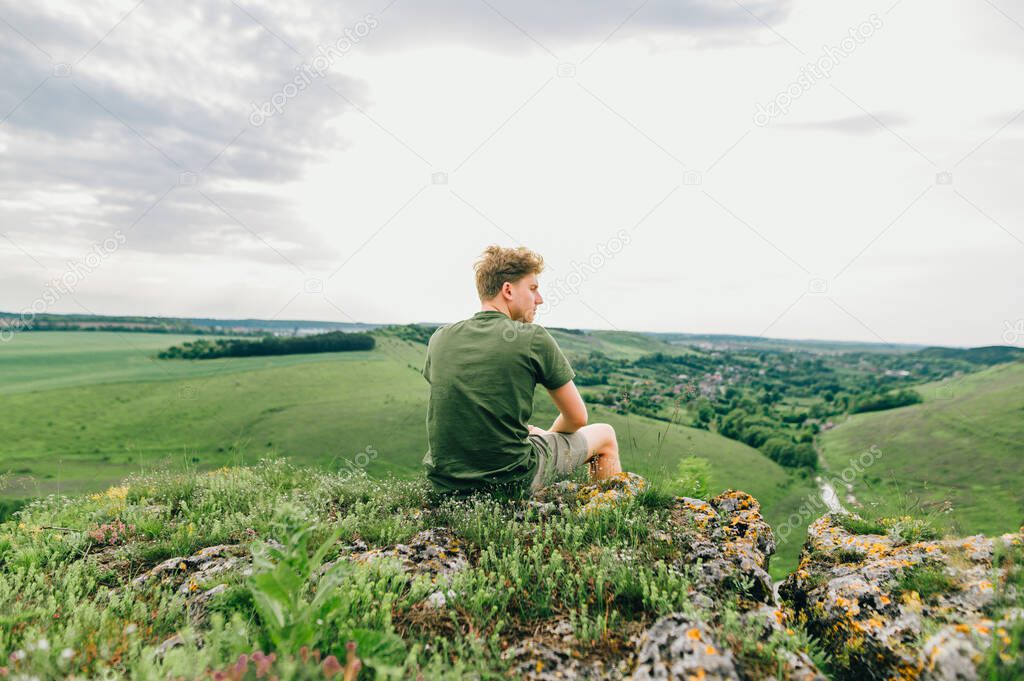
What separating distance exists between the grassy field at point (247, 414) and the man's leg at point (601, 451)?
3832 cm

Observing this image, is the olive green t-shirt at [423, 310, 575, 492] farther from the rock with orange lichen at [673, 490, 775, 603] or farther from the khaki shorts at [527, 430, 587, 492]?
the rock with orange lichen at [673, 490, 775, 603]

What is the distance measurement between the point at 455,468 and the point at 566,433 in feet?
4.66

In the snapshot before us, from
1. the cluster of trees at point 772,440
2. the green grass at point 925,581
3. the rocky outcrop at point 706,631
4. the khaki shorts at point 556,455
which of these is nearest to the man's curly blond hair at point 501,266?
the khaki shorts at point 556,455

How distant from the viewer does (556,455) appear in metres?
5.69

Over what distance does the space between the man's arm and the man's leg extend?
16.4 inches

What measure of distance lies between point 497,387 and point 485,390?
12 cm

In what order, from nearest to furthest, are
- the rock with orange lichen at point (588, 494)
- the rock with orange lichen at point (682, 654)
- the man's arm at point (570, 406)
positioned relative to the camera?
the rock with orange lichen at point (682, 654) < the rock with orange lichen at point (588, 494) < the man's arm at point (570, 406)

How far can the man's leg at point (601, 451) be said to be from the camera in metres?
5.97

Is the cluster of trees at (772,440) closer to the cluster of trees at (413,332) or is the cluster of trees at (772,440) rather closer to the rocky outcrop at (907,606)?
the cluster of trees at (413,332)

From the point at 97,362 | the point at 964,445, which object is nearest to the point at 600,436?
the point at 964,445

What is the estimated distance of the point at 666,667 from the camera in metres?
2.54

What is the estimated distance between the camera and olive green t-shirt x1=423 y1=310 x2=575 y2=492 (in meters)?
4.73

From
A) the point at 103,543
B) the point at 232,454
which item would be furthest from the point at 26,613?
the point at 232,454

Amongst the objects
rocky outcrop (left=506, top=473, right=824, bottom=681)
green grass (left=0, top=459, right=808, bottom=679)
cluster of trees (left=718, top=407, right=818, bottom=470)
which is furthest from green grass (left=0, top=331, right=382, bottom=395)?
rocky outcrop (left=506, top=473, right=824, bottom=681)
